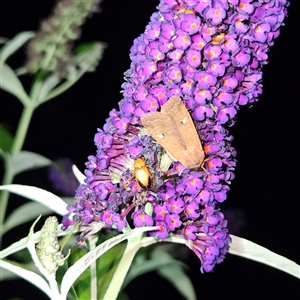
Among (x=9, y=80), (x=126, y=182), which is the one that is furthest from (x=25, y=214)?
(x=126, y=182)

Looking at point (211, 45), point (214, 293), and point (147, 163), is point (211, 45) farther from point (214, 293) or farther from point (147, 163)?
point (214, 293)

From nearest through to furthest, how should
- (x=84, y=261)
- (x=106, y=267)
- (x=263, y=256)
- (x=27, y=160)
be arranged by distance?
(x=84, y=261)
(x=263, y=256)
(x=106, y=267)
(x=27, y=160)

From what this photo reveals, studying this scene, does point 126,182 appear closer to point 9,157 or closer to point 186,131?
point 186,131

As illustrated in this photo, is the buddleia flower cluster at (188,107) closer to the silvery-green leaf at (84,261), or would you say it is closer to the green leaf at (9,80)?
the silvery-green leaf at (84,261)

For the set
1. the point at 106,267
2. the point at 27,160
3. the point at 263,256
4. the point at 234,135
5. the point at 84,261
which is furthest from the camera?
the point at 234,135

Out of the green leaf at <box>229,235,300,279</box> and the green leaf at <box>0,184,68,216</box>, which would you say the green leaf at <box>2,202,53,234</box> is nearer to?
the green leaf at <box>0,184,68,216</box>

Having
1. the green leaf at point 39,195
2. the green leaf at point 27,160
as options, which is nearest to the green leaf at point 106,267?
the green leaf at point 39,195
